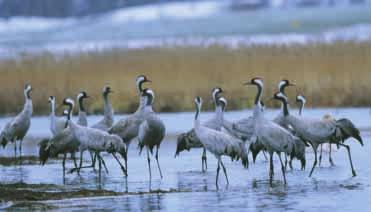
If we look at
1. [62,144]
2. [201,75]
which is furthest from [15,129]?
[201,75]

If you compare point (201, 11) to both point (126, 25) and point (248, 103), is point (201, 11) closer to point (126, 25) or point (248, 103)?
point (126, 25)

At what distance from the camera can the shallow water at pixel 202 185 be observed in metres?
13.2

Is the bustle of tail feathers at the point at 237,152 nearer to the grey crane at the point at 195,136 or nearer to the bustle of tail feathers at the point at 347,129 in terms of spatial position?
the bustle of tail feathers at the point at 347,129

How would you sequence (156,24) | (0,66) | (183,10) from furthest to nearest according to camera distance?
1. (183,10)
2. (156,24)
3. (0,66)

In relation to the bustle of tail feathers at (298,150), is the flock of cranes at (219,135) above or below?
above

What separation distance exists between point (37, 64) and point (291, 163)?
44.6 feet

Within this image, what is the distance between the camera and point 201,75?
88.0ft

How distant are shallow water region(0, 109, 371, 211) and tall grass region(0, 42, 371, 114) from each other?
21.7 ft

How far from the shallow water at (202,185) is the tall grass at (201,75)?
21.7ft

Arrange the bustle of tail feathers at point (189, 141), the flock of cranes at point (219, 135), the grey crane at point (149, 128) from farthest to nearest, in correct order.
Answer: the bustle of tail feathers at point (189, 141) → the grey crane at point (149, 128) → the flock of cranes at point (219, 135)

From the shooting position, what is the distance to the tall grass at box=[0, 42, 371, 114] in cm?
2553

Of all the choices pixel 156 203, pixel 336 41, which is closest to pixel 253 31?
pixel 336 41

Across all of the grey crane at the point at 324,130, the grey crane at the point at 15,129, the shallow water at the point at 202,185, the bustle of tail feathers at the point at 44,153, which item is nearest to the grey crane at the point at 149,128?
the shallow water at the point at 202,185

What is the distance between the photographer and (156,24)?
48625 millimetres
